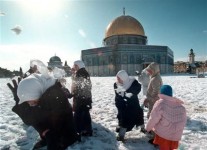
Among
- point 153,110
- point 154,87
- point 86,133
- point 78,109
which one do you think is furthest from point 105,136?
point 153,110

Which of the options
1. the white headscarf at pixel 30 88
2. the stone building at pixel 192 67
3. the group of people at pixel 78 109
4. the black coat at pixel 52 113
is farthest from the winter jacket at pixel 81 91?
the stone building at pixel 192 67

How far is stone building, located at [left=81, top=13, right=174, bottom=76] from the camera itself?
150 feet

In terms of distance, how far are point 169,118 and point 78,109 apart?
221 cm

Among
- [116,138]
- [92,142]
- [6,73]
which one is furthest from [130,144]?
[6,73]

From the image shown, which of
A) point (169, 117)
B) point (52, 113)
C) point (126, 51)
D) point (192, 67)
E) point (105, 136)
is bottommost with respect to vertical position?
point (105, 136)

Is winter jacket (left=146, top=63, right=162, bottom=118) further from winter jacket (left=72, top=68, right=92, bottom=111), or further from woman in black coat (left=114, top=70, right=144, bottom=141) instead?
winter jacket (left=72, top=68, right=92, bottom=111)

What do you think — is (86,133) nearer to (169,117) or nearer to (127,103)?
(127,103)

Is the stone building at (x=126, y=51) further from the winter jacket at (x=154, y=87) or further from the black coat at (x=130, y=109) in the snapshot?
the black coat at (x=130, y=109)

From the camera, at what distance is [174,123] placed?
3.40 metres

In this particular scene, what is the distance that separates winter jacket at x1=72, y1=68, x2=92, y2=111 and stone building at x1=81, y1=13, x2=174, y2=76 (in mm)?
40122

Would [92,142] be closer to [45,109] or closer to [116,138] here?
[116,138]

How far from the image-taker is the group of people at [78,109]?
2.50 metres

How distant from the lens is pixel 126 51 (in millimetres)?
47594

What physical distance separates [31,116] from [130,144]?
247cm
